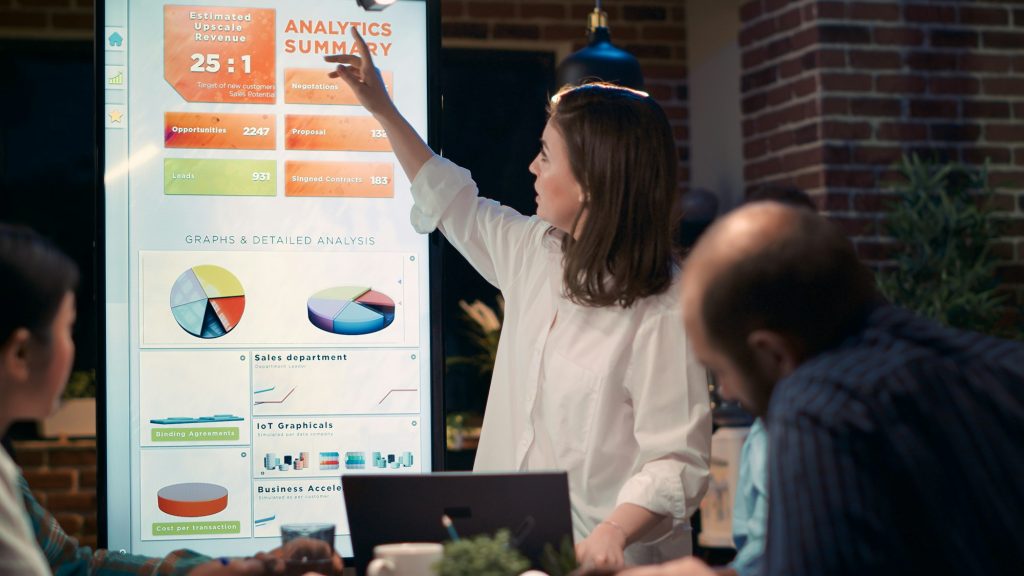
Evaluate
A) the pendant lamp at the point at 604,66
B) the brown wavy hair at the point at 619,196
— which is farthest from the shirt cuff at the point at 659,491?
the pendant lamp at the point at 604,66

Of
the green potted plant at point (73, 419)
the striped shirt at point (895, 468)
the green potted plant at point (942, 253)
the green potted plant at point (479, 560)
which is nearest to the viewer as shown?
the striped shirt at point (895, 468)

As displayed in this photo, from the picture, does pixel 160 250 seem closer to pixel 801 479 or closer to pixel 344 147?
pixel 344 147

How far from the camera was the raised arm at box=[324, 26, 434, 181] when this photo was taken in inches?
79.5

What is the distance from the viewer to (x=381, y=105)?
2.02 meters

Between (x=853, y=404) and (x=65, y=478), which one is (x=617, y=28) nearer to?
(x=65, y=478)

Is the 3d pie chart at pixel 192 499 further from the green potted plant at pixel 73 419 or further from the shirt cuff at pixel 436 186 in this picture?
the green potted plant at pixel 73 419

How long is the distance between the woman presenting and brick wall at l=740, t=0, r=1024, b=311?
2319 millimetres

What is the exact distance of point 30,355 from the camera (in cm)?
118

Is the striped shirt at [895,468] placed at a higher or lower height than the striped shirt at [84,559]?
higher

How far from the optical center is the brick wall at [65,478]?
186 inches

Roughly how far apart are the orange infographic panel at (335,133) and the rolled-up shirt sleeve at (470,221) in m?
0.14

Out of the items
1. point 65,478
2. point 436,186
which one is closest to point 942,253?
point 436,186

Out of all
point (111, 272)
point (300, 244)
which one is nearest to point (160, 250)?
point (111, 272)

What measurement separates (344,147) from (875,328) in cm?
124
